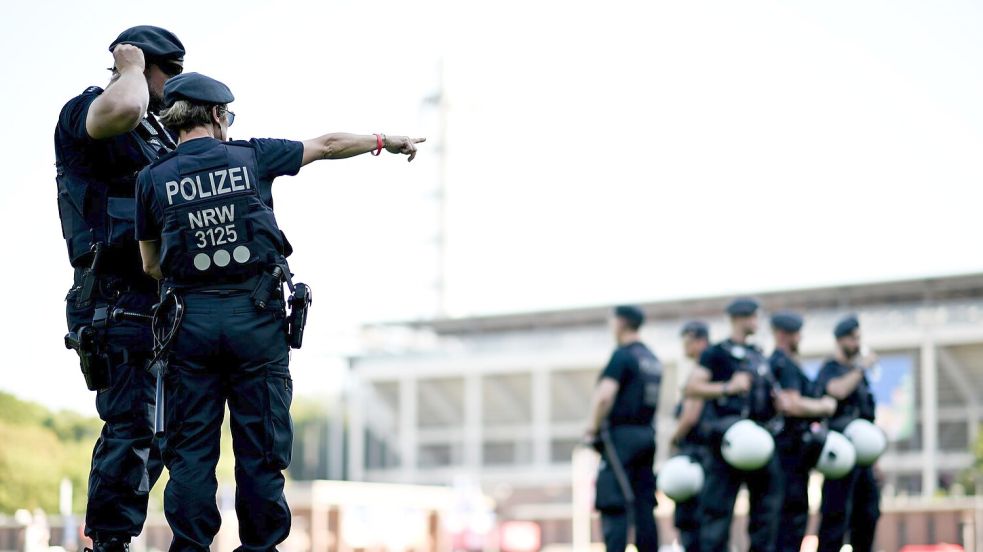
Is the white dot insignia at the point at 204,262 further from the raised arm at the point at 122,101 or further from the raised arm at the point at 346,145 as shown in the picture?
the raised arm at the point at 122,101

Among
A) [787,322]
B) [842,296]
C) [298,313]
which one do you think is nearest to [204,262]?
[298,313]

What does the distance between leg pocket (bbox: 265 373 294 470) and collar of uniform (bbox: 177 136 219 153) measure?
0.98m

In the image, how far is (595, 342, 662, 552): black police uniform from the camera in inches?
407

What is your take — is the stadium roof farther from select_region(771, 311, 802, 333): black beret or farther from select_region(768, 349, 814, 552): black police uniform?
select_region(768, 349, 814, 552): black police uniform

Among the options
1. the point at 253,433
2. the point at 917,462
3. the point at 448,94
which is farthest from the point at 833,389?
the point at 448,94

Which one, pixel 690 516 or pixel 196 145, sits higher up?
pixel 196 145

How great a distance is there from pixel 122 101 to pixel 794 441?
21.3 feet

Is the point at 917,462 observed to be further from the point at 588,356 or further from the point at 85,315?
the point at 85,315

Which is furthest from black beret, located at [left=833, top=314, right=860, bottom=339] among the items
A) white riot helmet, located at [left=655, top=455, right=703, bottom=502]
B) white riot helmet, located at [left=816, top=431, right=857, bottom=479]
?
white riot helmet, located at [left=655, top=455, right=703, bottom=502]

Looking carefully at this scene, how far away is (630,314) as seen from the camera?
10.8 meters

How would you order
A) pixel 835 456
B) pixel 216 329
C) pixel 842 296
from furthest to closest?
pixel 842 296 → pixel 835 456 → pixel 216 329

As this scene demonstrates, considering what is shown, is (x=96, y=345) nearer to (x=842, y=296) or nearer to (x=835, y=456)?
(x=835, y=456)

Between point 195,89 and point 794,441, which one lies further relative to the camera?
point 794,441

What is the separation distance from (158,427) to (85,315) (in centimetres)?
95
